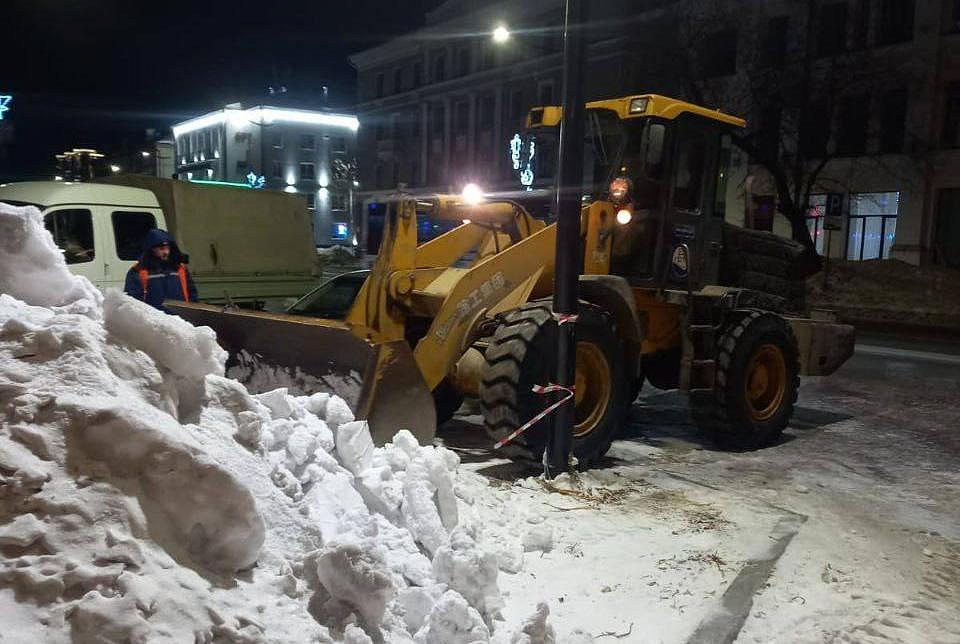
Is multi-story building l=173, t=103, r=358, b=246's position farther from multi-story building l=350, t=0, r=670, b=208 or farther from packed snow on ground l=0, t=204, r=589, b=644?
packed snow on ground l=0, t=204, r=589, b=644

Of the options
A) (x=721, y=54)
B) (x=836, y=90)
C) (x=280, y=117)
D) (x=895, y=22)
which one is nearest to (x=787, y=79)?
(x=836, y=90)

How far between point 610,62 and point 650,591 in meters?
35.2

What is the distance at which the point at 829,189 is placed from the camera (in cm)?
2933

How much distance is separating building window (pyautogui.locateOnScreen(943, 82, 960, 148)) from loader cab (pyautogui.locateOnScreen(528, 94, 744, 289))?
2417 cm

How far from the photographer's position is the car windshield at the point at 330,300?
8.98 metres

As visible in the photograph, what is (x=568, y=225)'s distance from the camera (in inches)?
215

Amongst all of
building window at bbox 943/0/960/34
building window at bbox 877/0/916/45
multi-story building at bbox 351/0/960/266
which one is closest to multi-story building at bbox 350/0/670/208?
multi-story building at bbox 351/0/960/266

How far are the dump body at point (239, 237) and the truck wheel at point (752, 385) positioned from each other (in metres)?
6.35

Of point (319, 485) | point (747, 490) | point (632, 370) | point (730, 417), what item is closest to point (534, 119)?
point (632, 370)

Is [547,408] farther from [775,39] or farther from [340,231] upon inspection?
[340,231]

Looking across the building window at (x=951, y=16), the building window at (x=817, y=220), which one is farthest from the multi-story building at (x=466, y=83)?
the building window at (x=951, y=16)

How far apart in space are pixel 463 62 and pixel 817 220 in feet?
79.7

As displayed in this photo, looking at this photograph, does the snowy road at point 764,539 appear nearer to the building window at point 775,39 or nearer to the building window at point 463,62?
the building window at point 775,39

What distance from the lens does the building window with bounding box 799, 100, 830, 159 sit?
26875 millimetres
